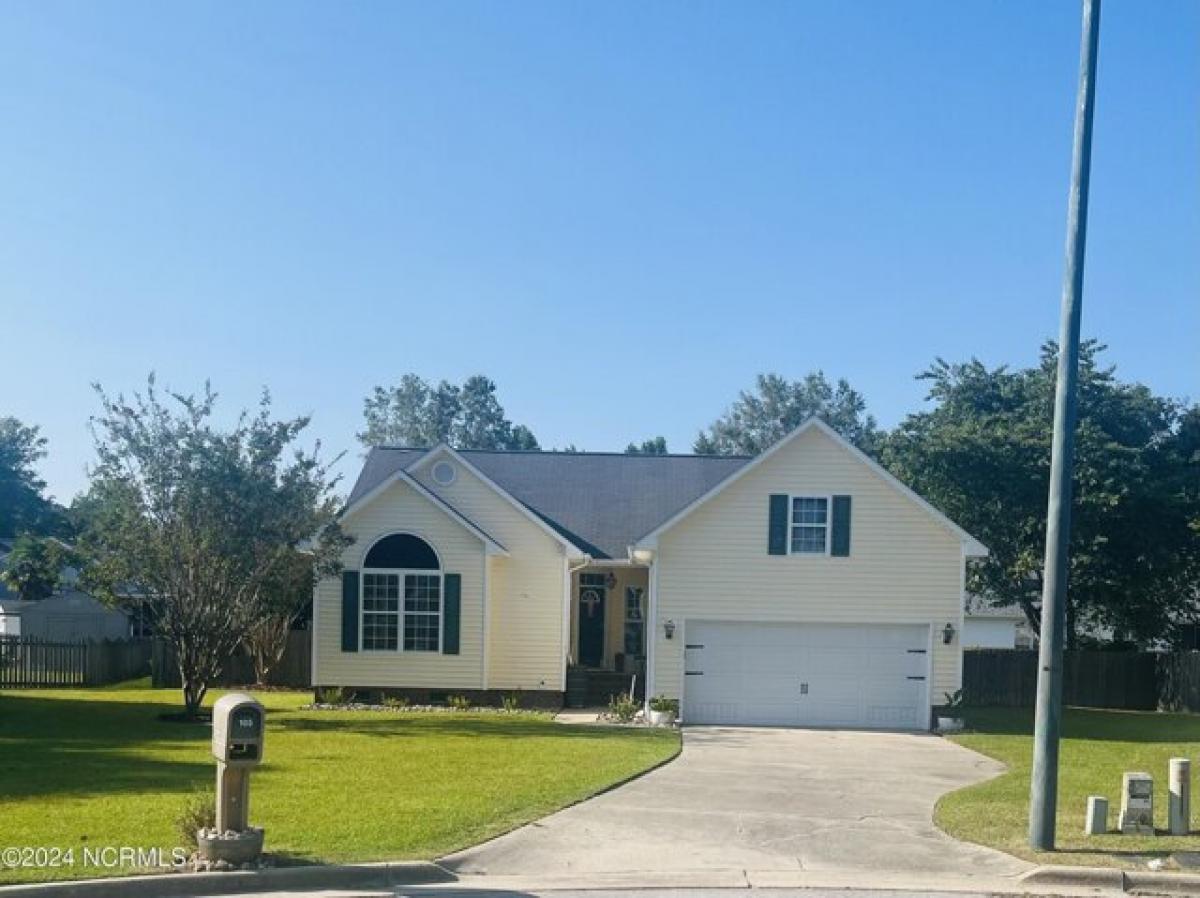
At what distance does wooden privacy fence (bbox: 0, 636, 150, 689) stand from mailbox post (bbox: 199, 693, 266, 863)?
2340 centimetres

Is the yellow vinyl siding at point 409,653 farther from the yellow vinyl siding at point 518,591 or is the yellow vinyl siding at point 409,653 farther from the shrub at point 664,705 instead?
the shrub at point 664,705

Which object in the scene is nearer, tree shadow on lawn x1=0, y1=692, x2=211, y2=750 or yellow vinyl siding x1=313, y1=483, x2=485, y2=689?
tree shadow on lawn x1=0, y1=692, x2=211, y2=750

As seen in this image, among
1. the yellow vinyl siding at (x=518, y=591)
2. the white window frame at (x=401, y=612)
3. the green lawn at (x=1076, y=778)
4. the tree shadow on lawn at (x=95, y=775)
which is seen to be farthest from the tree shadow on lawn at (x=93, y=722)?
the green lawn at (x=1076, y=778)

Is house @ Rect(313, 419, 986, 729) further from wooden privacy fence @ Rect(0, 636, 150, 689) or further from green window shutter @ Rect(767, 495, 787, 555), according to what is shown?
wooden privacy fence @ Rect(0, 636, 150, 689)

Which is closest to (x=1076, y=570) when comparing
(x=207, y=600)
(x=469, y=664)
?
(x=469, y=664)

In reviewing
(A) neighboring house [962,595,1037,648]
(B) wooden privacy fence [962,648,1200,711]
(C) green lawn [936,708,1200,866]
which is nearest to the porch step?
(C) green lawn [936,708,1200,866]

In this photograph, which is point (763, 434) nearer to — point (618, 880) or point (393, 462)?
point (393, 462)

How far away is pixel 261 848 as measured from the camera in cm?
1033

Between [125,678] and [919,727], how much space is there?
68.8ft

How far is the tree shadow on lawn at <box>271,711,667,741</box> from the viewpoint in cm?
2158

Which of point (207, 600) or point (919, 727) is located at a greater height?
point (207, 600)

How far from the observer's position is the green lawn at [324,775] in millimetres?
11625

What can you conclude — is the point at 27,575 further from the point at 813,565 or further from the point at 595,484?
the point at 813,565

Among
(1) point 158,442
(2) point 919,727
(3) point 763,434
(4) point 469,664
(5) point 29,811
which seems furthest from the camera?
(3) point 763,434
